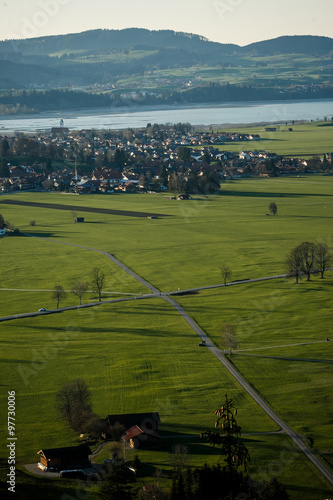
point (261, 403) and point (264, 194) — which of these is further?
point (264, 194)

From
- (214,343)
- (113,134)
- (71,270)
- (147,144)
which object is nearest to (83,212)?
(71,270)

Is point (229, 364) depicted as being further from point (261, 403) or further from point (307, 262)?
point (307, 262)

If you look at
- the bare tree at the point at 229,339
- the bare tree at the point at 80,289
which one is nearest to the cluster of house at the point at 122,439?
the bare tree at the point at 229,339

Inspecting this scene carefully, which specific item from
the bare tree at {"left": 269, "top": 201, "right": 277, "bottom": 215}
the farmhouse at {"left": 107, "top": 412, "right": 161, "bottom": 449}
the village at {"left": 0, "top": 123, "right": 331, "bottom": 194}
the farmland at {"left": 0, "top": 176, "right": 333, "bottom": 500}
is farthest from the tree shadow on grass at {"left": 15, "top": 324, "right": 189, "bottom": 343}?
the village at {"left": 0, "top": 123, "right": 331, "bottom": 194}

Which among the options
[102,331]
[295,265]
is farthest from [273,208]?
[102,331]

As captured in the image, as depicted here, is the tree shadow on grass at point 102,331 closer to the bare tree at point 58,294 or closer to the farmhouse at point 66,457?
the bare tree at point 58,294

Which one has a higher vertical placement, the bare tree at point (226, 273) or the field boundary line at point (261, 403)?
the bare tree at point (226, 273)
